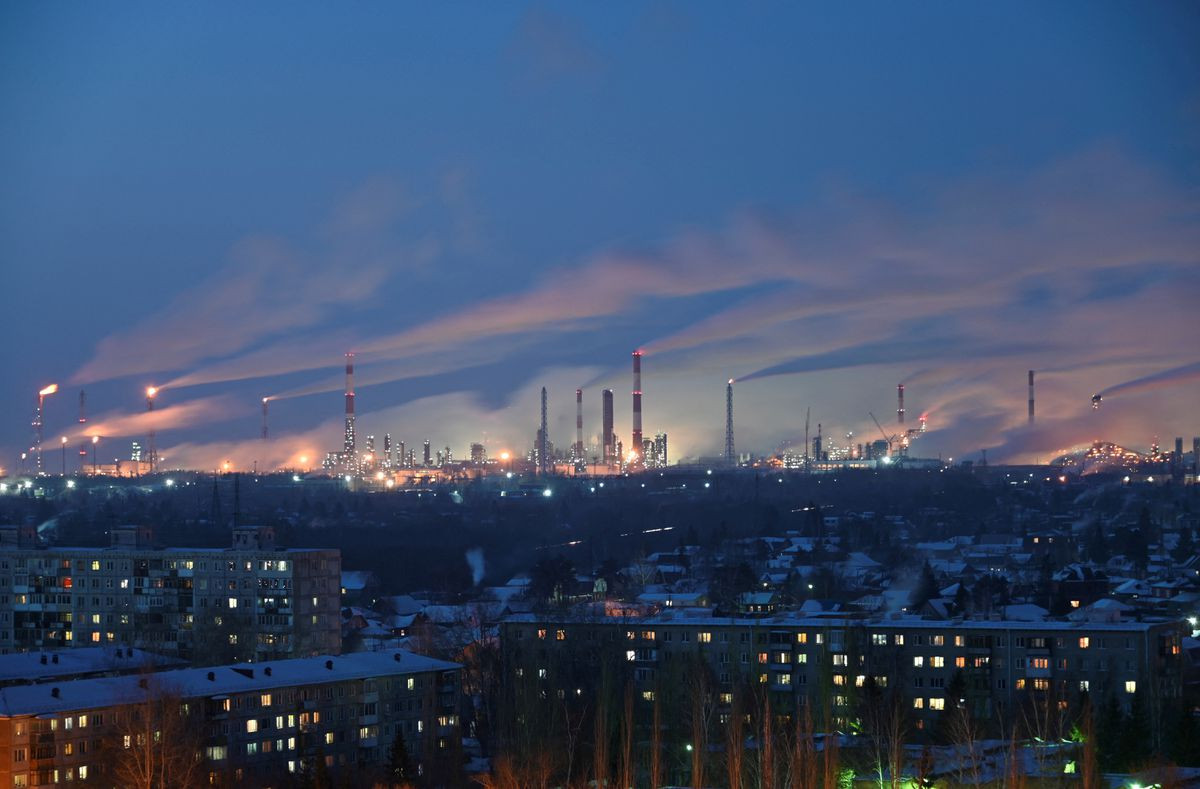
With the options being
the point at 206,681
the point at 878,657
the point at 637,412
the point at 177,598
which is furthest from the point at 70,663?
the point at 637,412

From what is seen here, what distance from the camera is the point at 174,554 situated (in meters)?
20.9

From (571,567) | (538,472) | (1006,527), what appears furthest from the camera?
(538,472)

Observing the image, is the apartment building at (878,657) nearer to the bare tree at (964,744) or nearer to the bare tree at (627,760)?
the bare tree at (964,744)

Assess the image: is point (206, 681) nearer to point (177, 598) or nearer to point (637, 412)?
point (177, 598)

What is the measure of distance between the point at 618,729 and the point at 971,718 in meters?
2.62

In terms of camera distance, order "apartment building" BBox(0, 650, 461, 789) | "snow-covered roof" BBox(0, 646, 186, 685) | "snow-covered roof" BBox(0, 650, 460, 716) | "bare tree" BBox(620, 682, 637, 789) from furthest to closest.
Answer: "snow-covered roof" BBox(0, 646, 186, 685) → "snow-covered roof" BBox(0, 650, 460, 716) → "apartment building" BBox(0, 650, 461, 789) → "bare tree" BBox(620, 682, 637, 789)

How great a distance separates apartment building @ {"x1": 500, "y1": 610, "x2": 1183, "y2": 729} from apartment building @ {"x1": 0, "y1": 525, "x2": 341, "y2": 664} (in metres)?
2.97

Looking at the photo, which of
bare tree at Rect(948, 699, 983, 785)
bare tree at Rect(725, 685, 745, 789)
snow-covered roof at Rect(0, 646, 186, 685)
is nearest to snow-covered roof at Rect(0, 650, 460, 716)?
snow-covered roof at Rect(0, 646, 186, 685)

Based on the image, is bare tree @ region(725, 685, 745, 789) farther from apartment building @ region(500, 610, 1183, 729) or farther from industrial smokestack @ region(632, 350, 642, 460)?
industrial smokestack @ region(632, 350, 642, 460)

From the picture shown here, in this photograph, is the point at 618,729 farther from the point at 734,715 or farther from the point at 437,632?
the point at 437,632

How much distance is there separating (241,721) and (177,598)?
7.70 m

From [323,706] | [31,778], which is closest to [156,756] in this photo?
[31,778]

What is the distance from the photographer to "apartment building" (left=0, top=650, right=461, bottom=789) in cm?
1209

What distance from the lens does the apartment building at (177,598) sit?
65.0 feet
